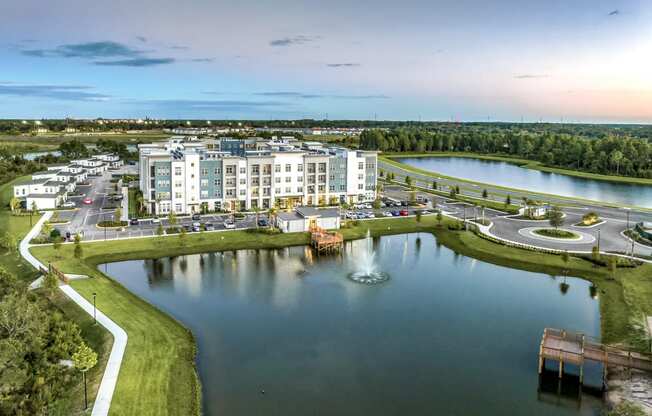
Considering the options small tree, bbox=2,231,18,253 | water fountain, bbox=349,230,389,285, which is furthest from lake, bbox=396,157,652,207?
small tree, bbox=2,231,18,253

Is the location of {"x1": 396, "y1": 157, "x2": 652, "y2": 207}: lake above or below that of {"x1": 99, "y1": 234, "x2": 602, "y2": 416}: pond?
above

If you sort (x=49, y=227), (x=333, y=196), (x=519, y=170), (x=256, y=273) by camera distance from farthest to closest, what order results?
(x=519, y=170)
(x=333, y=196)
(x=49, y=227)
(x=256, y=273)

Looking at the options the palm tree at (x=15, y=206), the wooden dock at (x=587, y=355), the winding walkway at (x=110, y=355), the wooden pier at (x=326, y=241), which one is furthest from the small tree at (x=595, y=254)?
the palm tree at (x=15, y=206)

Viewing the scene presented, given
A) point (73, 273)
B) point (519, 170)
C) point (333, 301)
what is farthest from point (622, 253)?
point (519, 170)

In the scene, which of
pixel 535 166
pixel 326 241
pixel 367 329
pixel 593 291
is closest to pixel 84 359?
pixel 367 329

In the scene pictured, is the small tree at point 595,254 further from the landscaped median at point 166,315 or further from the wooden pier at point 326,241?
the wooden pier at point 326,241

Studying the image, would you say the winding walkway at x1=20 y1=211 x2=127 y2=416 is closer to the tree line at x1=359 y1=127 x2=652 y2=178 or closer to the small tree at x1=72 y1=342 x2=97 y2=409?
the small tree at x1=72 y1=342 x2=97 y2=409

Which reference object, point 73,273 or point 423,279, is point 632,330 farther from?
point 73,273
